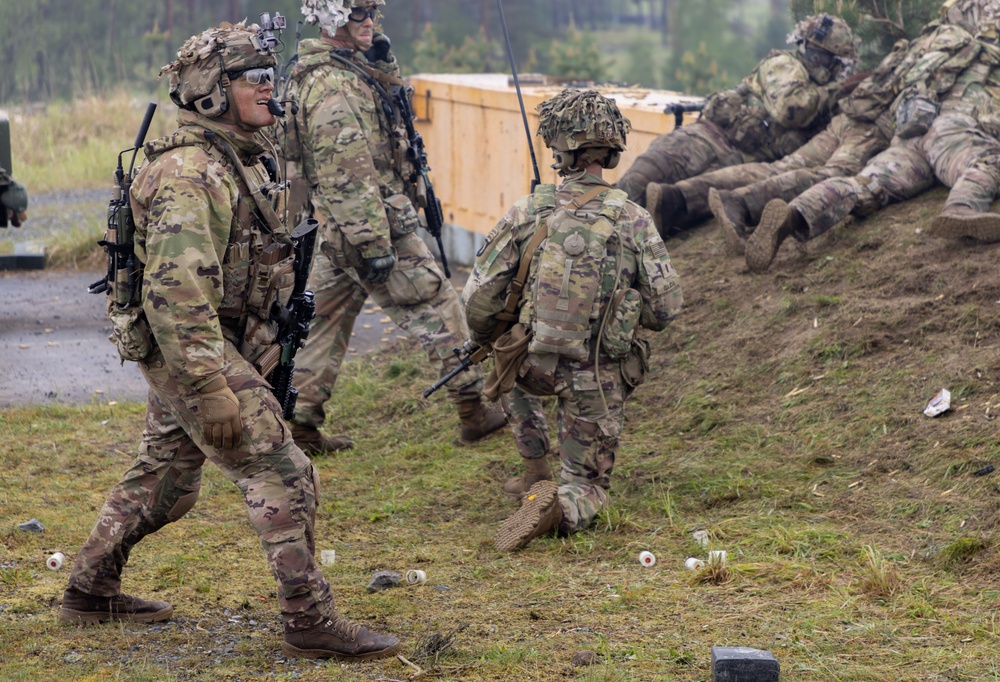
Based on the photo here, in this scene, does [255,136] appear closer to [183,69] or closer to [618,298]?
[183,69]

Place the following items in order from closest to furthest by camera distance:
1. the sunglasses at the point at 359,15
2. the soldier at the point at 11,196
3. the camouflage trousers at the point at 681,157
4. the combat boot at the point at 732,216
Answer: the sunglasses at the point at 359,15
the combat boot at the point at 732,216
the camouflage trousers at the point at 681,157
the soldier at the point at 11,196

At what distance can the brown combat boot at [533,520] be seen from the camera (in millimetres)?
5000

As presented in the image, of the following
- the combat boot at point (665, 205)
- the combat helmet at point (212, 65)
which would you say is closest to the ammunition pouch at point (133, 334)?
the combat helmet at point (212, 65)

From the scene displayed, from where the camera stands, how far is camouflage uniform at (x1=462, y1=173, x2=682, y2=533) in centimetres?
511

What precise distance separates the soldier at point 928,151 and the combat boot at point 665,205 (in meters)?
0.99

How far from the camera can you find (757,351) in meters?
6.84

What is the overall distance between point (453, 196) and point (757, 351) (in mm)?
5529

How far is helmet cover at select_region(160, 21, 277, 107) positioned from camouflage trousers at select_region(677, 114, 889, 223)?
429 centimetres

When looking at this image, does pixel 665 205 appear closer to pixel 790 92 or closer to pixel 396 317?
pixel 790 92

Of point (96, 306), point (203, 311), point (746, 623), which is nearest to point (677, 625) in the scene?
point (746, 623)

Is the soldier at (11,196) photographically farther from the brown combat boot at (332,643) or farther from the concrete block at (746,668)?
the concrete block at (746,668)

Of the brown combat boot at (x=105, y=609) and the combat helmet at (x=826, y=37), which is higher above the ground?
the combat helmet at (x=826, y=37)

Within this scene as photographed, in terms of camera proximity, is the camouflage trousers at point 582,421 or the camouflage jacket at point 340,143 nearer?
the camouflage trousers at point 582,421

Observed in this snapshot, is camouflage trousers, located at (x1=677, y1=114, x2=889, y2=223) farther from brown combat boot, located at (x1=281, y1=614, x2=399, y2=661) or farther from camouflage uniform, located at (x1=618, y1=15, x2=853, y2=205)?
brown combat boot, located at (x1=281, y1=614, x2=399, y2=661)
